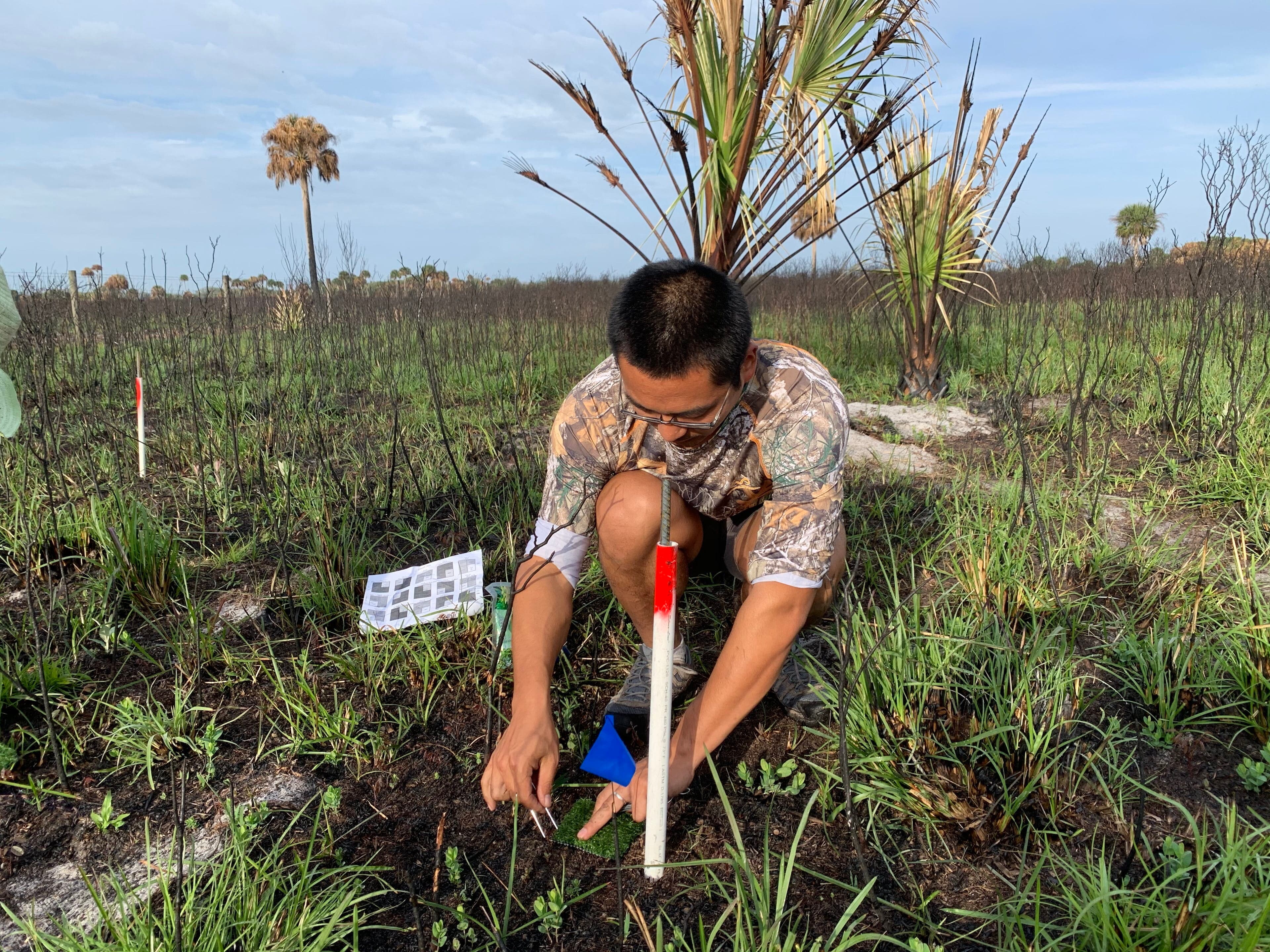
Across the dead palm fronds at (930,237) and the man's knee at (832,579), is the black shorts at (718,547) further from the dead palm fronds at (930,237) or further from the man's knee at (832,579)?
the dead palm fronds at (930,237)

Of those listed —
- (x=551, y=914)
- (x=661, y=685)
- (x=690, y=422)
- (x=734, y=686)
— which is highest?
(x=690, y=422)

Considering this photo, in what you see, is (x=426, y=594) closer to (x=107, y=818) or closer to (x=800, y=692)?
(x=107, y=818)

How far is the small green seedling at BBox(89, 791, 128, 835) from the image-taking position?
1.61 m

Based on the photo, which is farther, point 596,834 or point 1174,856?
point 596,834

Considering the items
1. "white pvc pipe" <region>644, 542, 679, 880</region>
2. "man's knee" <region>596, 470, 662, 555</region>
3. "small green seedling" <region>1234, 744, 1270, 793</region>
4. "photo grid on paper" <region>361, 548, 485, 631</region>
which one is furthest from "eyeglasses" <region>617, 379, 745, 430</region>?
"small green seedling" <region>1234, 744, 1270, 793</region>

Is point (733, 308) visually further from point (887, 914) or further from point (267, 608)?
point (267, 608)

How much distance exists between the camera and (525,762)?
1467 mm

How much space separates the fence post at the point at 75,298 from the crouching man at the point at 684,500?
5.09m

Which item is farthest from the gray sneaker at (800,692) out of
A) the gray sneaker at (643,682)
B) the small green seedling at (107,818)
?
the small green seedling at (107,818)

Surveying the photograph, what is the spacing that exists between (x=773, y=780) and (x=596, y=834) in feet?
1.41

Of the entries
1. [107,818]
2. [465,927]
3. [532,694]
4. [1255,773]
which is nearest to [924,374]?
[1255,773]

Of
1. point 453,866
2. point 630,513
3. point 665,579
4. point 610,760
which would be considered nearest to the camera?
point 665,579

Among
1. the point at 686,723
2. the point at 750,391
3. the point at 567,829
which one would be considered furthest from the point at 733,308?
the point at 567,829

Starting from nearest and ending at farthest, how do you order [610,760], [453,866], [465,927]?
[465,927] → [453,866] → [610,760]
